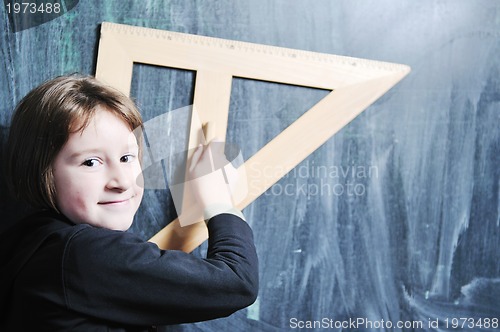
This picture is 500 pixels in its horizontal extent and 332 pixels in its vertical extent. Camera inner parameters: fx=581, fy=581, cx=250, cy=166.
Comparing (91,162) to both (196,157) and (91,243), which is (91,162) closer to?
(91,243)

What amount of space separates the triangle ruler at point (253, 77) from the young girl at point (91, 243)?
0.18 metres

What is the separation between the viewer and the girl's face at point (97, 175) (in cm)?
93

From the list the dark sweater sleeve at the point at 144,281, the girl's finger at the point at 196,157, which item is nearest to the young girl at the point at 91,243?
the dark sweater sleeve at the point at 144,281

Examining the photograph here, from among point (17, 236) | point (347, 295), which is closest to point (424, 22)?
point (347, 295)

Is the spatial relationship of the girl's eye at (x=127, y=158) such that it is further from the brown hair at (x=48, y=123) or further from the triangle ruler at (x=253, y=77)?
the triangle ruler at (x=253, y=77)

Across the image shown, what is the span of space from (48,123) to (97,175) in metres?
0.11

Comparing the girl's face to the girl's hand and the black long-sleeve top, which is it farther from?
the girl's hand

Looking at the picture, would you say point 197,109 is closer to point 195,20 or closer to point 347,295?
point 195,20

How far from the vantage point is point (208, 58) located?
119 cm

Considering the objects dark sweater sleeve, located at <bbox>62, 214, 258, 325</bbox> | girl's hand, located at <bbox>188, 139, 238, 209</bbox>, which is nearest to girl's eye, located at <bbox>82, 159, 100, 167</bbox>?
dark sweater sleeve, located at <bbox>62, 214, 258, 325</bbox>

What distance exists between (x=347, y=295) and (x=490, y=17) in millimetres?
686

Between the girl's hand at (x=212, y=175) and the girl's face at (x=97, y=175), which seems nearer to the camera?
the girl's face at (x=97, y=175)

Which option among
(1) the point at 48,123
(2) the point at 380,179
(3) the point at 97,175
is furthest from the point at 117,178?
(2) the point at 380,179

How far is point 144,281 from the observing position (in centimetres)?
87
